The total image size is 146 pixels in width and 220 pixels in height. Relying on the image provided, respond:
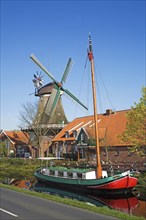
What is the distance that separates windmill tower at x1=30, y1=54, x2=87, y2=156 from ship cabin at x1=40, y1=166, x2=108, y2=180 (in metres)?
24.2

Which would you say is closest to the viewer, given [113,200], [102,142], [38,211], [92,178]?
[38,211]

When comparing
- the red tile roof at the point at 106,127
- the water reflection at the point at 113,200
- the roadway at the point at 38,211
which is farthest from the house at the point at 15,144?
the roadway at the point at 38,211

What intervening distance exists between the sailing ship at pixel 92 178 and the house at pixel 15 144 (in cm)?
3848

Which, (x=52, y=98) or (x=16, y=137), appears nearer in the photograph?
(x=52, y=98)

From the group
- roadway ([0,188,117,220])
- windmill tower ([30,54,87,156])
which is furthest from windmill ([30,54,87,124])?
roadway ([0,188,117,220])

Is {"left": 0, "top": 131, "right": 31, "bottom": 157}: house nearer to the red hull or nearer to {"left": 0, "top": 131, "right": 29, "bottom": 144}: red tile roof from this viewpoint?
{"left": 0, "top": 131, "right": 29, "bottom": 144}: red tile roof

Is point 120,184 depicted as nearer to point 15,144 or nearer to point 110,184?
point 110,184

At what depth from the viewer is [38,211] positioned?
50.8ft

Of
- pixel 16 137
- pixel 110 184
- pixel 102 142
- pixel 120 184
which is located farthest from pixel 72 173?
pixel 16 137

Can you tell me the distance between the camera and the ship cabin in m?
29.6

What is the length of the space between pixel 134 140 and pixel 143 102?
386cm

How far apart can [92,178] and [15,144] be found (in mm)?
50026

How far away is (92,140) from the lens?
1902 inches

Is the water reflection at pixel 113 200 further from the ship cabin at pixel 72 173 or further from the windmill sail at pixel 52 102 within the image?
the windmill sail at pixel 52 102
